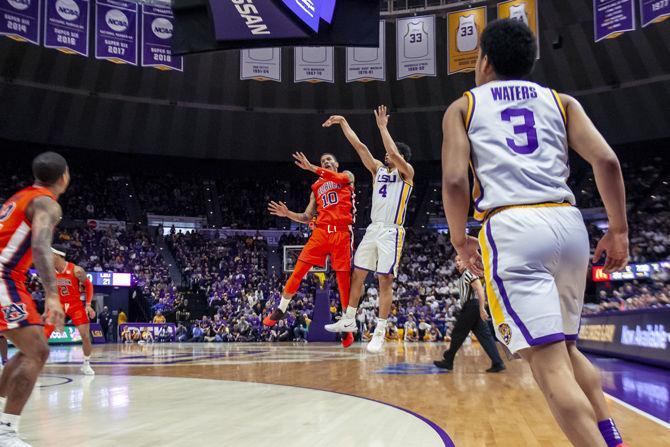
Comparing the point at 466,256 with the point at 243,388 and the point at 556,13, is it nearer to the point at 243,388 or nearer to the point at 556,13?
the point at 243,388

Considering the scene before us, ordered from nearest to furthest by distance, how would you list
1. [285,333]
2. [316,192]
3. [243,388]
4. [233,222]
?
[243,388] → [316,192] → [285,333] → [233,222]

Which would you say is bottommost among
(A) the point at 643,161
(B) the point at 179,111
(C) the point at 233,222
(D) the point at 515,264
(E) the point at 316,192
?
(D) the point at 515,264

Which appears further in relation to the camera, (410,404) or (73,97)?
(73,97)

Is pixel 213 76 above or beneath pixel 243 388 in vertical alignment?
above

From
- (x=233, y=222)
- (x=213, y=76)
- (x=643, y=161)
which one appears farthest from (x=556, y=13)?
(x=233, y=222)

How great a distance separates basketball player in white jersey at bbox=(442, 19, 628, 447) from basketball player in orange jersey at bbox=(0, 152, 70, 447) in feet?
7.87

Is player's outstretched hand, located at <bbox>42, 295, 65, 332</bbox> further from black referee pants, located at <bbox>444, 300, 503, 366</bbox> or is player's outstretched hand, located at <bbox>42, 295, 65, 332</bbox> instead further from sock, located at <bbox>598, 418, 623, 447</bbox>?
black referee pants, located at <bbox>444, 300, 503, 366</bbox>

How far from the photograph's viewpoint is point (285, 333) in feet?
68.4

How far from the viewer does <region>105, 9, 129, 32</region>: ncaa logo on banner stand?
15977 millimetres

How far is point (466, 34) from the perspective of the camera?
16484mm

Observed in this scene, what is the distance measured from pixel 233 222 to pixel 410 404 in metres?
28.0

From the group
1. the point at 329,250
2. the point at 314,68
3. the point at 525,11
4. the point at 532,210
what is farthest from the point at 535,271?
the point at 314,68

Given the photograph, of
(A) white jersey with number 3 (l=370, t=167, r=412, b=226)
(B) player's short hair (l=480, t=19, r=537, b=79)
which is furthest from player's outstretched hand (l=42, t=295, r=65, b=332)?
(A) white jersey with number 3 (l=370, t=167, r=412, b=226)

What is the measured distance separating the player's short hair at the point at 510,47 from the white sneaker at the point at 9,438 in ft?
10.1
